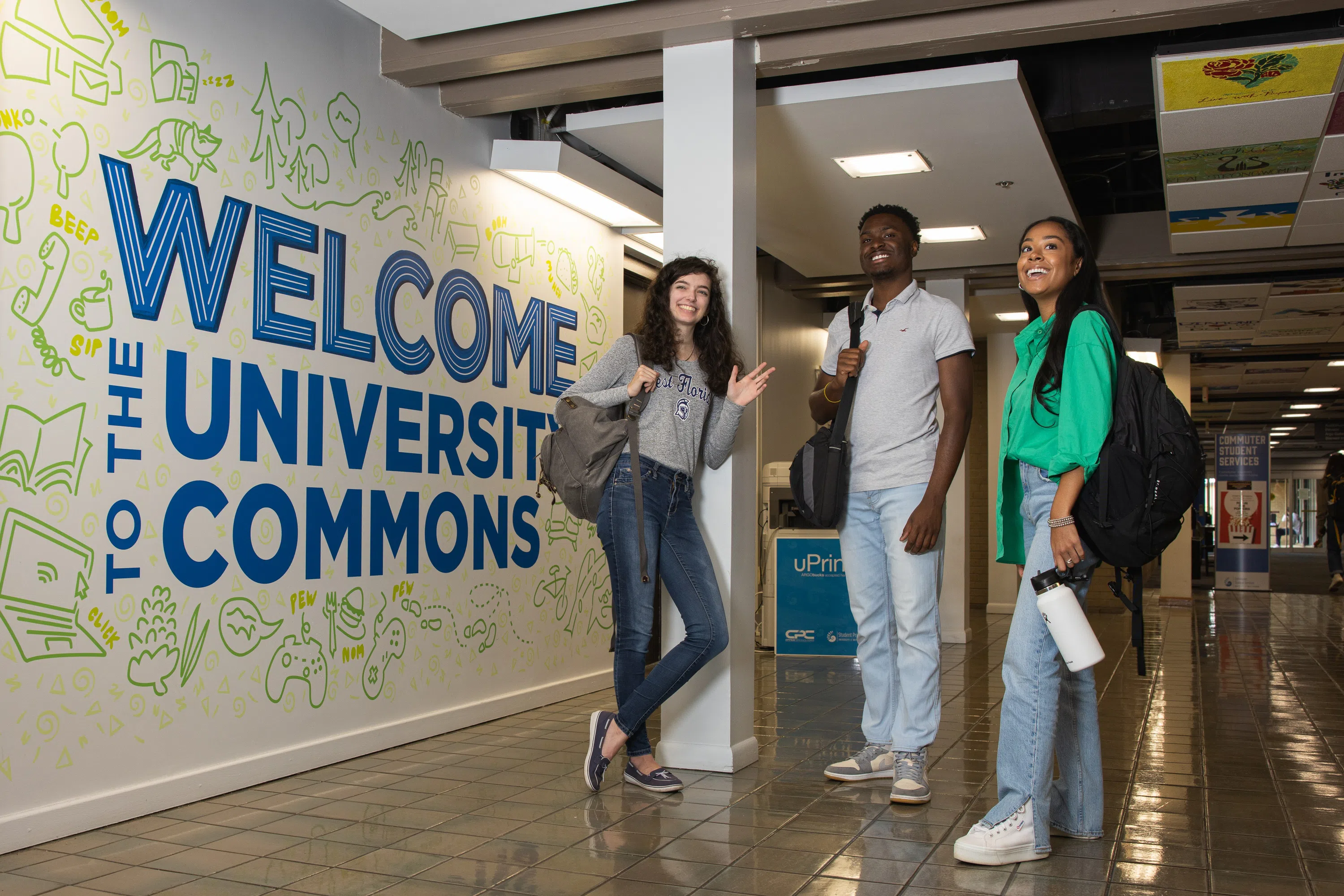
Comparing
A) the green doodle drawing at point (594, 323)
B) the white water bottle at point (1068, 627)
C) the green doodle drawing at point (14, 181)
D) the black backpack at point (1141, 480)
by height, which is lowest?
the white water bottle at point (1068, 627)

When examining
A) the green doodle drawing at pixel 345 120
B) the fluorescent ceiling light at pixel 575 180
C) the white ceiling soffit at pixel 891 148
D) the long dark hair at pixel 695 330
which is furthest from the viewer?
the fluorescent ceiling light at pixel 575 180

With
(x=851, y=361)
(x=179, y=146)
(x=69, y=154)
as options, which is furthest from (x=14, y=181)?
(x=851, y=361)

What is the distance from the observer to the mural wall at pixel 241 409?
9.37ft

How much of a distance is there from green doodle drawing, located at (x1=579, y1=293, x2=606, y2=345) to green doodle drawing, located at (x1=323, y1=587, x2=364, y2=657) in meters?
2.14

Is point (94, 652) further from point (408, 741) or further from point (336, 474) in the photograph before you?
point (408, 741)

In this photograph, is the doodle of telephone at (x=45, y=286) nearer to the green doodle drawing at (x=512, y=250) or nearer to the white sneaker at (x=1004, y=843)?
the green doodle drawing at (x=512, y=250)

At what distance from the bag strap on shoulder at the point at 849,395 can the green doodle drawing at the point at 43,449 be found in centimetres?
214

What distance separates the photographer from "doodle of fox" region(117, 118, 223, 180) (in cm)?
316

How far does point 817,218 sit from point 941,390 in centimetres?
339

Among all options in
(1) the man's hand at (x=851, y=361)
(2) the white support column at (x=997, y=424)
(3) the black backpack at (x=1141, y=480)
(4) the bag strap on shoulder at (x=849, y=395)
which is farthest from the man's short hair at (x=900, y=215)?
(2) the white support column at (x=997, y=424)

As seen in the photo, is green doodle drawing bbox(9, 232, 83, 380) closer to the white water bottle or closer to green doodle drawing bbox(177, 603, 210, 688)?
green doodle drawing bbox(177, 603, 210, 688)

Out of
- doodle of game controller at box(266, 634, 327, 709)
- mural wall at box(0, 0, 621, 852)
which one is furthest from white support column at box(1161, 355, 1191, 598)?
doodle of game controller at box(266, 634, 327, 709)

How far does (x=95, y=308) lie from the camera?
9.81 feet

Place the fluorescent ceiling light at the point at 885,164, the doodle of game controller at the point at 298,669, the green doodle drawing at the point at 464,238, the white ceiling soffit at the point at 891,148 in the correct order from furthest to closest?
the fluorescent ceiling light at the point at 885,164, the green doodle drawing at the point at 464,238, the white ceiling soffit at the point at 891,148, the doodle of game controller at the point at 298,669
